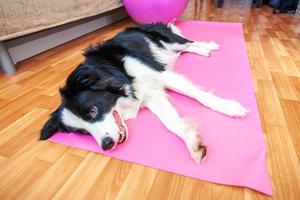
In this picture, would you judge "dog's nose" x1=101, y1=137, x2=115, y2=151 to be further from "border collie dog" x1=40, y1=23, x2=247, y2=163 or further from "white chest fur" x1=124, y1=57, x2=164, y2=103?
"white chest fur" x1=124, y1=57, x2=164, y2=103

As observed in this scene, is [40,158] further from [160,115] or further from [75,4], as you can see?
[75,4]

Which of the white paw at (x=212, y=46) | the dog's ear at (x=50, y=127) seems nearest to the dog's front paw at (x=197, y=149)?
the dog's ear at (x=50, y=127)

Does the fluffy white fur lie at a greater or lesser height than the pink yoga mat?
greater

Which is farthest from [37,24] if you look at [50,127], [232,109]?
[232,109]

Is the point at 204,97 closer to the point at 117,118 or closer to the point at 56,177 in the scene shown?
the point at 117,118

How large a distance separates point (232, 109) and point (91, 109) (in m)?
0.72

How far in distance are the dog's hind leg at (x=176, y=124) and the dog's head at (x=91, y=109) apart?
0.69ft

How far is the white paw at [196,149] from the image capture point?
3.00 feet

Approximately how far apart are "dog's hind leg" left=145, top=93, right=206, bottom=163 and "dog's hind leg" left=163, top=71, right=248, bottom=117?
0.35 ft

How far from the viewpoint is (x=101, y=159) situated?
100 cm

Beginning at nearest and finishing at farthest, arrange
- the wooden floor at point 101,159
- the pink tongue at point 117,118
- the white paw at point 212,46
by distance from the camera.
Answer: the wooden floor at point 101,159 → the pink tongue at point 117,118 → the white paw at point 212,46

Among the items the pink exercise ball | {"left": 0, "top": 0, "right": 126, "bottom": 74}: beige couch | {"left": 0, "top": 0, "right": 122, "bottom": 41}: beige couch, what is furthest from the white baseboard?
the pink exercise ball

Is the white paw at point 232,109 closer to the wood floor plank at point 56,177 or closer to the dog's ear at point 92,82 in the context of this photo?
the dog's ear at point 92,82

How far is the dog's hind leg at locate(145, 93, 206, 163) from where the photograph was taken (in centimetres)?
93
